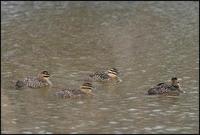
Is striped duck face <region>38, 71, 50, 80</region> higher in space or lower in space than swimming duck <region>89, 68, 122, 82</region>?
lower

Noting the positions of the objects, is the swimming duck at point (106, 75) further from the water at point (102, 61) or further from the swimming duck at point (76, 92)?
the swimming duck at point (76, 92)

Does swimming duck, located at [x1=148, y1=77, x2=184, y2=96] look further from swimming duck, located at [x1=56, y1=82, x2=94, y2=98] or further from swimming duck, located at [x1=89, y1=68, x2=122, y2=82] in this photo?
swimming duck, located at [x1=89, y1=68, x2=122, y2=82]

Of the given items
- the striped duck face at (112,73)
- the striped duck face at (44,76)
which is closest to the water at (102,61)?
the striped duck face at (112,73)

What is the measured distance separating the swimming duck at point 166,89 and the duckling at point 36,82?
241 centimetres

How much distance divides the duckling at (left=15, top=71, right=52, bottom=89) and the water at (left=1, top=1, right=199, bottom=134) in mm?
172

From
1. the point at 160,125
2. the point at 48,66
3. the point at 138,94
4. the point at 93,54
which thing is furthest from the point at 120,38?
the point at 160,125

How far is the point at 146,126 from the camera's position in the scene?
12.2m

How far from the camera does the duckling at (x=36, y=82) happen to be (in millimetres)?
15203

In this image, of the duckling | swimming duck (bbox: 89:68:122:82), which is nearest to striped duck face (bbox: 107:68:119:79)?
swimming duck (bbox: 89:68:122:82)

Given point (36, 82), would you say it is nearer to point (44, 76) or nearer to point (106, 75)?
point (44, 76)

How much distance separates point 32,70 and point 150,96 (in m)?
3.84

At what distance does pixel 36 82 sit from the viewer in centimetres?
1536

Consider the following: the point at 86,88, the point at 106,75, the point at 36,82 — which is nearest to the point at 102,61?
the point at 106,75

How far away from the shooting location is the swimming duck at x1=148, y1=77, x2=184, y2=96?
1456 centimetres
